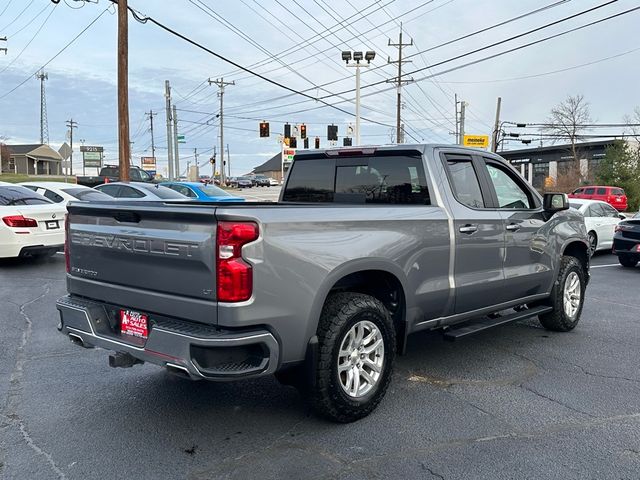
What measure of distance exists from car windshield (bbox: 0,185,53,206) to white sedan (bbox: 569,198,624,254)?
11.7 m

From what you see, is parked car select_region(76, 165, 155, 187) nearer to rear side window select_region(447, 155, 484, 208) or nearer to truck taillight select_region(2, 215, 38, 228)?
truck taillight select_region(2, 215, 38, 228)

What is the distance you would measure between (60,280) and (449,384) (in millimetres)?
7214

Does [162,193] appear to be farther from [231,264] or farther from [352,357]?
[231,264]

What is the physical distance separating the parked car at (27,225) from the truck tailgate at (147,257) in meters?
6.86

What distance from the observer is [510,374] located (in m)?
5.02

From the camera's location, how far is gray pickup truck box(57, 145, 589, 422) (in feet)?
10.8

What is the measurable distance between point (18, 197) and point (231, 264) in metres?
9.09

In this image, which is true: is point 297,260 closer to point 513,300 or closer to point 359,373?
point 359,373

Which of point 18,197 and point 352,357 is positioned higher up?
point 18,197

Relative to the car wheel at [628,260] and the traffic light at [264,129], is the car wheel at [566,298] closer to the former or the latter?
the car wheel at [628,260]

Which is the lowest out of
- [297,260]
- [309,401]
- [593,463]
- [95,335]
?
[593,463]

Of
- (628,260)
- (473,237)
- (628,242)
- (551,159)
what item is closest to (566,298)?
(473,237)

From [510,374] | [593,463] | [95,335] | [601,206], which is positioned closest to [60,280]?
[95,335]

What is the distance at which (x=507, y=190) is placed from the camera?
5.61 m
